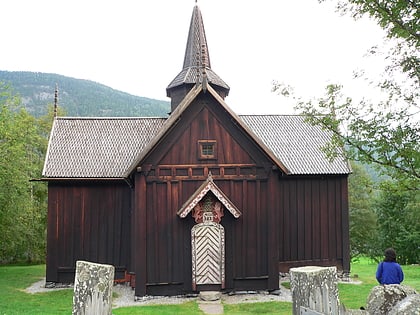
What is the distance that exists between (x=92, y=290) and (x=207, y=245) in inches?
497

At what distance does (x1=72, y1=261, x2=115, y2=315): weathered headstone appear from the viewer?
12.1ft

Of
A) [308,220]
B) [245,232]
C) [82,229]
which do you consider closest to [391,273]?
[245,232]

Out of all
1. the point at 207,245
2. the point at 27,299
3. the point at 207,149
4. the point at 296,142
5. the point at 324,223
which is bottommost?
the point at 27,299

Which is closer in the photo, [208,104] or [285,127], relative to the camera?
[208,104]

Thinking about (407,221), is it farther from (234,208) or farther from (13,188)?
(13,188)

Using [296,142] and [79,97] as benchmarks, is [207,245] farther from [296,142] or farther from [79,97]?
[79,97]

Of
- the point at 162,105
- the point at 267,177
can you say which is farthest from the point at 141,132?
the point at 162,105

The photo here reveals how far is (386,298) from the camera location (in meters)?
5.56

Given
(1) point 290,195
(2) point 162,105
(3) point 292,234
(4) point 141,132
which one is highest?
(2) point 162,105

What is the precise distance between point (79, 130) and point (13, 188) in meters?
4.49

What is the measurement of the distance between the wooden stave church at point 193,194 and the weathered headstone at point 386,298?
28.1 ft

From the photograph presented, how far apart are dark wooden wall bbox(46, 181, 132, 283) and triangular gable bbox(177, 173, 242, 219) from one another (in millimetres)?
4213

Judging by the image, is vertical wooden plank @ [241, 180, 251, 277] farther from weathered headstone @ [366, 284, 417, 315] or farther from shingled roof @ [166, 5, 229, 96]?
weathered headstone @ [366, 284, 417, 315]

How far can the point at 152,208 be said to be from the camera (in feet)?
53.5
